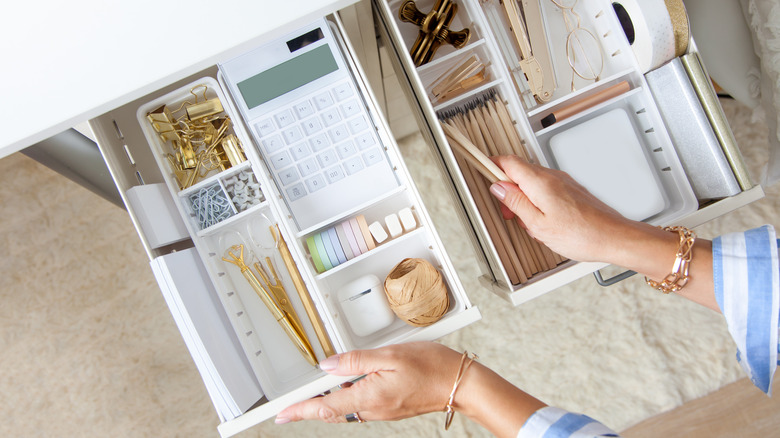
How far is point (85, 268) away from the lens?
1140 millimetres

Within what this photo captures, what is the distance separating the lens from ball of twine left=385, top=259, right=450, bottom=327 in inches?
24.0

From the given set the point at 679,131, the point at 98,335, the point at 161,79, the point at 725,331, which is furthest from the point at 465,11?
the point at 98,335

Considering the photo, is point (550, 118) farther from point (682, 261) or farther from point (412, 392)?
point (412, 392)

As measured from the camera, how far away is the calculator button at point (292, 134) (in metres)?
0.65

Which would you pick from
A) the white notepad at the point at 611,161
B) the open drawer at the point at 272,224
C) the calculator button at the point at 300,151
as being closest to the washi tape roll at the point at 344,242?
the open drawer at the point at 272,224

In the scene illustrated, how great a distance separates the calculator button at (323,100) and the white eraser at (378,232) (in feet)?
0.57

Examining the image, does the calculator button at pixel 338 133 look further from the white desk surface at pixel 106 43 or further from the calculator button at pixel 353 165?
the white desk surface at pixel 106 43

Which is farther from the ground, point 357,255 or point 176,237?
point 176,237

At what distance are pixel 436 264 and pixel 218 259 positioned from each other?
0.31 metres

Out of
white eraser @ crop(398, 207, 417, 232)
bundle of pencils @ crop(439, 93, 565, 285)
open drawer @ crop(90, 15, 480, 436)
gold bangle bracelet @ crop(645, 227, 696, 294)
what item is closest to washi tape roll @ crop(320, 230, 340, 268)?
open drawer @ crop(90, 15, 480, 436)

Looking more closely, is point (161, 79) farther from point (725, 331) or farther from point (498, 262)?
point (725, 331)

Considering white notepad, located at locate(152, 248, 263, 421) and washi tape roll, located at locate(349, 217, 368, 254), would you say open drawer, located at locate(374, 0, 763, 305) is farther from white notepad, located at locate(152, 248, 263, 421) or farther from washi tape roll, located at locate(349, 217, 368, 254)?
white notepad, located at locate(152, 248, 263, 421)

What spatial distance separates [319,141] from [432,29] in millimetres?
249

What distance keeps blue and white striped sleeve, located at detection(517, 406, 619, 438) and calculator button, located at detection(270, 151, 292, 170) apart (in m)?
0.44
